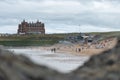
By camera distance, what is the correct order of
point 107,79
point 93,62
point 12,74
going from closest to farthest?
point 12,74, point 107,79, point 93,62

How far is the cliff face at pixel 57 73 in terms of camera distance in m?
5.91

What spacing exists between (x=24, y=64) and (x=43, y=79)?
38cm

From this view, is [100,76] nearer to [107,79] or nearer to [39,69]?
[107,79]

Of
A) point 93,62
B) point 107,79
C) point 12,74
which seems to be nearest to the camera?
point 12,74

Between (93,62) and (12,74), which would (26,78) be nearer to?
(12,74)

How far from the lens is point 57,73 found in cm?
621

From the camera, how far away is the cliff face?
19.4 feet

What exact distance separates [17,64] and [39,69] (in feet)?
1.03

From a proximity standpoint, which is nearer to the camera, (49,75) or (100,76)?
(49,75)

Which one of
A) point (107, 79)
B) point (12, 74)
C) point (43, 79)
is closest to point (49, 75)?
point (43, 79)

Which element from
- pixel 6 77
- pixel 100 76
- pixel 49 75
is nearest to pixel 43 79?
pixel 49 75

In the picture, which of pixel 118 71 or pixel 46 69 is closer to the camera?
pixel 46 69

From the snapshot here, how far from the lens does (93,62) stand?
6.79m

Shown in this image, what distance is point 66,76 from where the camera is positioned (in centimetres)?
639
